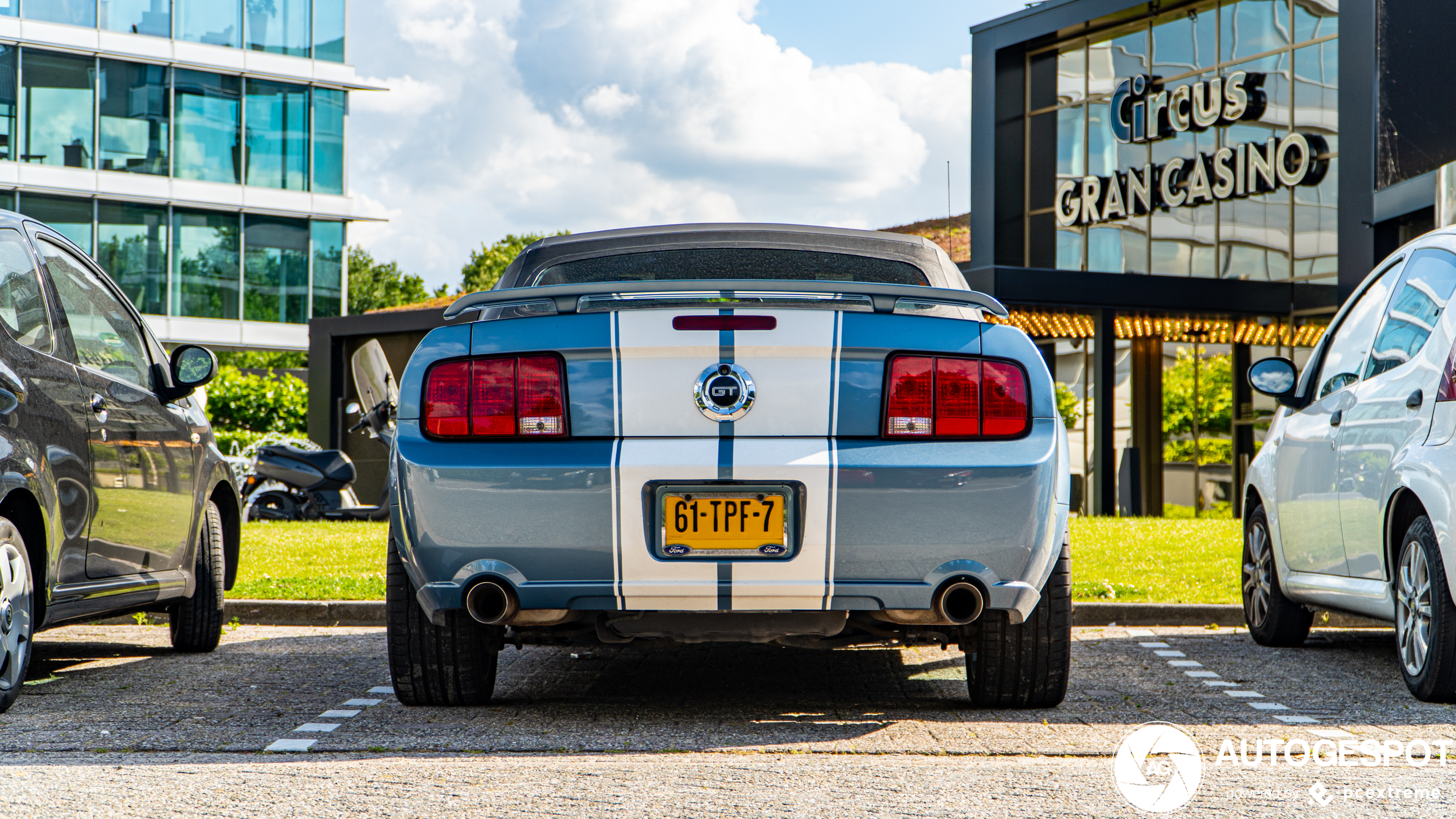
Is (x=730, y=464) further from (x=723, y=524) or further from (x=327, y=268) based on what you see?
(x=327, y=268)

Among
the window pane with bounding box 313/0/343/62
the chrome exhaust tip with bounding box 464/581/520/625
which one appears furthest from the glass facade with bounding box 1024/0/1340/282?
the chrome exhaust tip with bounding box 464/581/520/625

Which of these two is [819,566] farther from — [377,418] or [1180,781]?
[377,418]

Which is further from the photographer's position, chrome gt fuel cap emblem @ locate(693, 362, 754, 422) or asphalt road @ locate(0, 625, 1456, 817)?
chrome gt fuel cap emblem @ locate(693, 362, 754, 422)

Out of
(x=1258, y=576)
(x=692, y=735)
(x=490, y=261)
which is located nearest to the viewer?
(x=692, y=735)

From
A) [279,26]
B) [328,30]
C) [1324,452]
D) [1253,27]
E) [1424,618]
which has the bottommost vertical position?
[1424,618]

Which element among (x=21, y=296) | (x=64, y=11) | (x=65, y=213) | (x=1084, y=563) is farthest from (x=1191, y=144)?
(x=64, y=11)

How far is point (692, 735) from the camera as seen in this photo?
426cm

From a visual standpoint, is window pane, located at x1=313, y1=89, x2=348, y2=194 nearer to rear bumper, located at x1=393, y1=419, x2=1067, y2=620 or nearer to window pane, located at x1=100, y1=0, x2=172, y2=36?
window pane, located at x1=100, y1=0, x2=172, y2=36

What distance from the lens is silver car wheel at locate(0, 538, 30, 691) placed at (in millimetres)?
4582

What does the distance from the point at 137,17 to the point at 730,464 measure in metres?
34.6

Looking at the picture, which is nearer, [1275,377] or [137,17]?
[1275,377]

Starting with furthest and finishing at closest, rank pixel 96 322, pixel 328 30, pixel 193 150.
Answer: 1. pixel 328 30
2. pixel 193 150
3. pixel 96 322

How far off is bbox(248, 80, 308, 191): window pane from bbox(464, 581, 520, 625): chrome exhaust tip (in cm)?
3370

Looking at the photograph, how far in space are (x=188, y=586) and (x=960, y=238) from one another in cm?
4524
